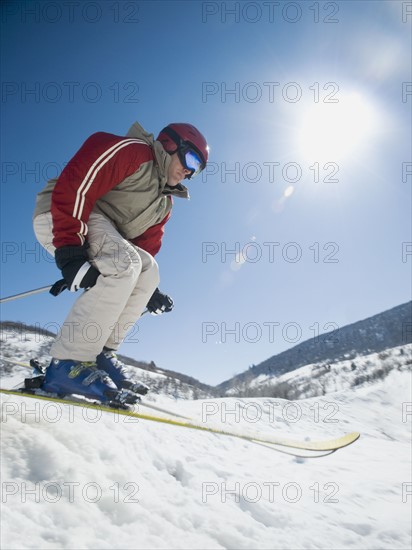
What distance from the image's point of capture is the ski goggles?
3.21 m

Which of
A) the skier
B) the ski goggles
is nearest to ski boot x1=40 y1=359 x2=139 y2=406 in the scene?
Answer: the skier

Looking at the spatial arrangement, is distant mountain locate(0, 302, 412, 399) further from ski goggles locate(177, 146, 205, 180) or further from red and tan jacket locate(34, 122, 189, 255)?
ski goggles locate(177, 146, 205, 180)

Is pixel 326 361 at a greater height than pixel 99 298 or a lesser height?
lesser

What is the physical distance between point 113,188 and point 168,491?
8.22 ft

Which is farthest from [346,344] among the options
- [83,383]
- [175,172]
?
[83,383]

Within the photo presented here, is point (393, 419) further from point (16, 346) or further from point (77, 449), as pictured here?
point (16, 346)

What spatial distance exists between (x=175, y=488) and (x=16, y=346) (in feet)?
127

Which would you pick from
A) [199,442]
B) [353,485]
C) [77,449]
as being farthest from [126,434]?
[353,485]

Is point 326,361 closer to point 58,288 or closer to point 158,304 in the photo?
point 158,304

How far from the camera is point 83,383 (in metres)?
2.58

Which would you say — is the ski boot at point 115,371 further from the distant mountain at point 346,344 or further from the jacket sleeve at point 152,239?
the distant mountain at point 346,344

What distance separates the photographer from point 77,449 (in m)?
2.00

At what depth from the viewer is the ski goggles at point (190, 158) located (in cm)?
321

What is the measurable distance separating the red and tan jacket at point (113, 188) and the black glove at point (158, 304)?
61cm
